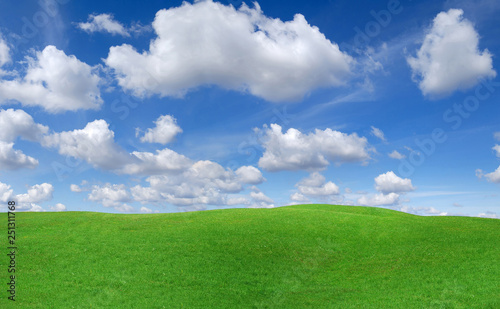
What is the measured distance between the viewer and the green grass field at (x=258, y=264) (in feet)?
105

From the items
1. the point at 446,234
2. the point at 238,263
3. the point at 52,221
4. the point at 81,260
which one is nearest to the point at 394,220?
the point at 446,234

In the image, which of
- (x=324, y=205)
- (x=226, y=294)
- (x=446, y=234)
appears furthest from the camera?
(x=324, y=205)

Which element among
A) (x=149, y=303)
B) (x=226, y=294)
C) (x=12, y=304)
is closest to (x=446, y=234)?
(x=226, y=294)

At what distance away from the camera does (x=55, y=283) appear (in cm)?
3453

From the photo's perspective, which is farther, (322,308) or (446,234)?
(446,234)

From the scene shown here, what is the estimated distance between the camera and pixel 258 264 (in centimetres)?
4084

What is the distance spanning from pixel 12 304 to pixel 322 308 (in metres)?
27.4

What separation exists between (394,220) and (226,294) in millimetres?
38551

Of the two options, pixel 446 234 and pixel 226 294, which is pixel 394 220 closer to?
pixel 446 234

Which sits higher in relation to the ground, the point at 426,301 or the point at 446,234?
the point at 446,234

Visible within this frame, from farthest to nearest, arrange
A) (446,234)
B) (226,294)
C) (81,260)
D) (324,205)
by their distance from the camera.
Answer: (324,205), (446,234), (81,260), (226,294)

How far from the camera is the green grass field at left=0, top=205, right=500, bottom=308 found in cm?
3194

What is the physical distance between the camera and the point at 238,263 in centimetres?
4059

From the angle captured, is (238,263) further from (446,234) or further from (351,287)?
(446,234)
